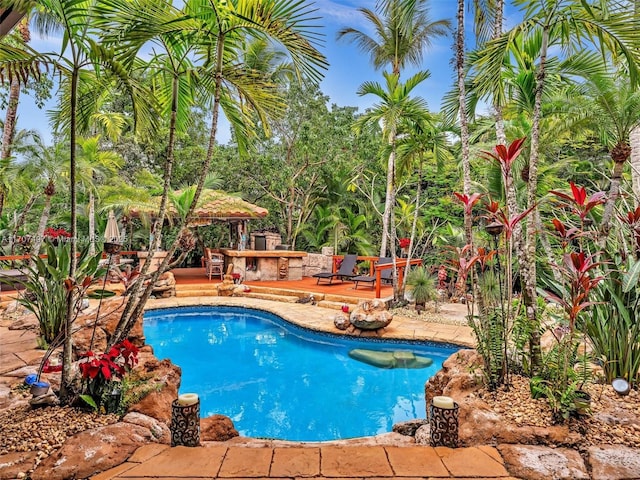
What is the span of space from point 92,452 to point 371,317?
5.43 metres

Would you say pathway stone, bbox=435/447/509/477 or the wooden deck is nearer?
pathway stone, bbox=435/447/509/477

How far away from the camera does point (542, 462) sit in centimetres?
219

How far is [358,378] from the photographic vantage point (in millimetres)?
5676

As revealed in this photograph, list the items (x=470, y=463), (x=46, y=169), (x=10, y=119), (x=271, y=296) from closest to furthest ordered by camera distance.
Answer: (x=470, y=463) < (x=46, y=169) < (x=10, y=119) < (x=271, y=296)

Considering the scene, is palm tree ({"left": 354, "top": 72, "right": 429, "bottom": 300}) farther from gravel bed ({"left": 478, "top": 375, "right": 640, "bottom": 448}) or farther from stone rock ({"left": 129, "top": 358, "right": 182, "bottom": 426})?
stone rock ({"left": 129, "top": 358, "right": 182, "bottom": 426})

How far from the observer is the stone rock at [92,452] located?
2061mm

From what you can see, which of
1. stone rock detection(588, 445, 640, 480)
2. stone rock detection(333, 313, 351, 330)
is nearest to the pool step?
stone rock detection(333, 313, 351, 330)

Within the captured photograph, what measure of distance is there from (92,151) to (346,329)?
8.19 metres

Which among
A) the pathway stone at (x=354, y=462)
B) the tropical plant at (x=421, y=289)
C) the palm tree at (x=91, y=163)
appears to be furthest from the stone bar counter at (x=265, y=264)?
the pathway stone at (x=354, y=462)

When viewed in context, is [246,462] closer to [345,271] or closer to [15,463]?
[15,463]

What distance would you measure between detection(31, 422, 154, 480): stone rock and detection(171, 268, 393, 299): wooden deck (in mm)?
7458

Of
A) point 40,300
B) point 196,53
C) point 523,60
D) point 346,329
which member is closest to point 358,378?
point 346,329

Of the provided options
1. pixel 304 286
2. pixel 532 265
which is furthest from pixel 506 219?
pixel 304 286

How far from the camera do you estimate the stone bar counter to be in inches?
489
